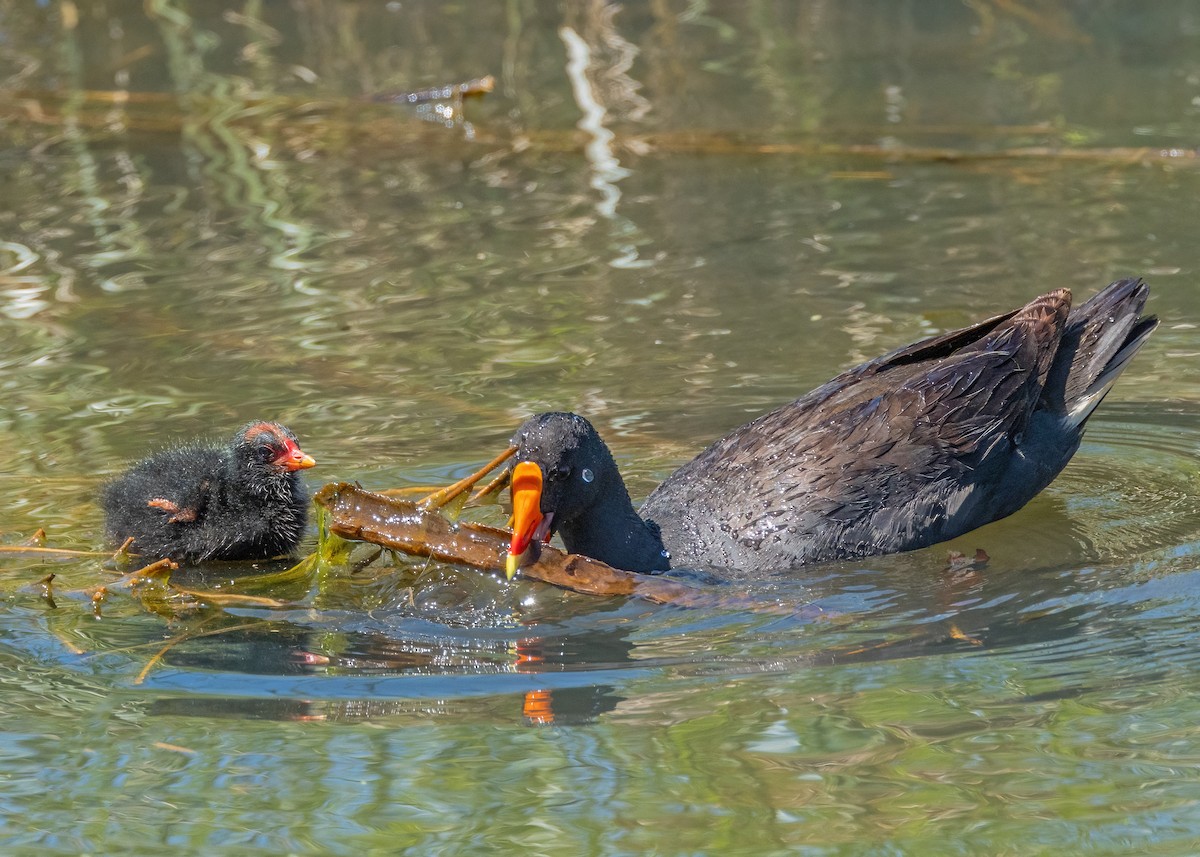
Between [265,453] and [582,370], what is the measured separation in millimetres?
1937

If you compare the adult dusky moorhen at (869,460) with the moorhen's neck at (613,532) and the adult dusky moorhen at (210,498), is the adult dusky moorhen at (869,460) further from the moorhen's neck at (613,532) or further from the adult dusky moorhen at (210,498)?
the adult dusky moorhen at (210,498)

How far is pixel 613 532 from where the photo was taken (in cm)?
559

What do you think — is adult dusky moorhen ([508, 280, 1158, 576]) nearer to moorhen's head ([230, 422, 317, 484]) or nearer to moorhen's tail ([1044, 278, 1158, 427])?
moorhen's tail ([1044, 278, 1158, 427])

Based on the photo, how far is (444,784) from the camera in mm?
4098

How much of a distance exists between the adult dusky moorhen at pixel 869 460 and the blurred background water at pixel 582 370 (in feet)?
0.61

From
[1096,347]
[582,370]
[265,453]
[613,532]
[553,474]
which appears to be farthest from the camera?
[582,370]

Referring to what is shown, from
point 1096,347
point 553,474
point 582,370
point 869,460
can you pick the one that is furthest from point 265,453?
point 1096,347

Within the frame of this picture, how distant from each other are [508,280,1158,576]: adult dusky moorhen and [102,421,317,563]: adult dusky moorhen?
3.52 feet

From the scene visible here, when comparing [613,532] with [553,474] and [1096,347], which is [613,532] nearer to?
[553,474]

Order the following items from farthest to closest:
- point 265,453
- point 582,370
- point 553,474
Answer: point 582,370 < point 265,453 < point 553,474

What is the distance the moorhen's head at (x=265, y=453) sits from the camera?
5988 millimetres

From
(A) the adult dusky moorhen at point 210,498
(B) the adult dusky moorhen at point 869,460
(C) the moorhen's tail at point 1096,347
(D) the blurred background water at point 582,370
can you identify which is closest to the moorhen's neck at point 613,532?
(B) the adult dusky moorhen at point 869,460

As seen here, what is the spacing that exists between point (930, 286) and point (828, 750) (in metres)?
4.67

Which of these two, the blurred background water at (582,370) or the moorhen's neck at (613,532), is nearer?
the blurred background water at (582,370)
